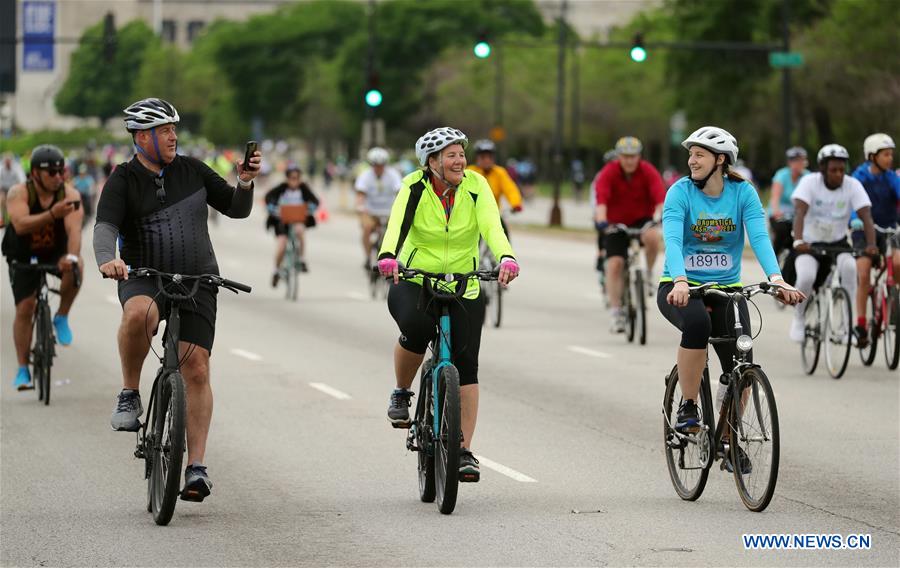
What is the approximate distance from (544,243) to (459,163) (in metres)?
31.2

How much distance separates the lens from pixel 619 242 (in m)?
17.8

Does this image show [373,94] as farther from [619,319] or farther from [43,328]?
[43,328]

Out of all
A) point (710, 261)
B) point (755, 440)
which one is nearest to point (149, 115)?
point (710, 261)

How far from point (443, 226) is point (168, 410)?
64.4 inches

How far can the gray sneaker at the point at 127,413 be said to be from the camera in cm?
905

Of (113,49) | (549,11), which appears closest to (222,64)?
(549,11)

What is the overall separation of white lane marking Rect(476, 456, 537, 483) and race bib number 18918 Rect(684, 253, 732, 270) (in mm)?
1546

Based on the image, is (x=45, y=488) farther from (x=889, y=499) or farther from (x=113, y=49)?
(x=113, y=49)

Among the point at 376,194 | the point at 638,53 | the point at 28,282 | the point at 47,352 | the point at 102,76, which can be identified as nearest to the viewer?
the point at 47,352

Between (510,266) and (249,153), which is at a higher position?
(249,153)

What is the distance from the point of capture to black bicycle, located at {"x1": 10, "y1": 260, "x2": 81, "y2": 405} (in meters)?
13.4

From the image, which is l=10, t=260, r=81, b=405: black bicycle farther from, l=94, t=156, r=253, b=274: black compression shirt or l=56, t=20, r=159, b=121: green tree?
l=56, t=20, r=159, b=121: green tree

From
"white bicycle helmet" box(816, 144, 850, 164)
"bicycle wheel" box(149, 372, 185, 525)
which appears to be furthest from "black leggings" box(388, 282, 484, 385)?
"white bicycle helmet" box(816, 144, 850, 164)

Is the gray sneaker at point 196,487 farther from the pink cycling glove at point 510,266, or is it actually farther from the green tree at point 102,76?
the green tree at point 102,76
